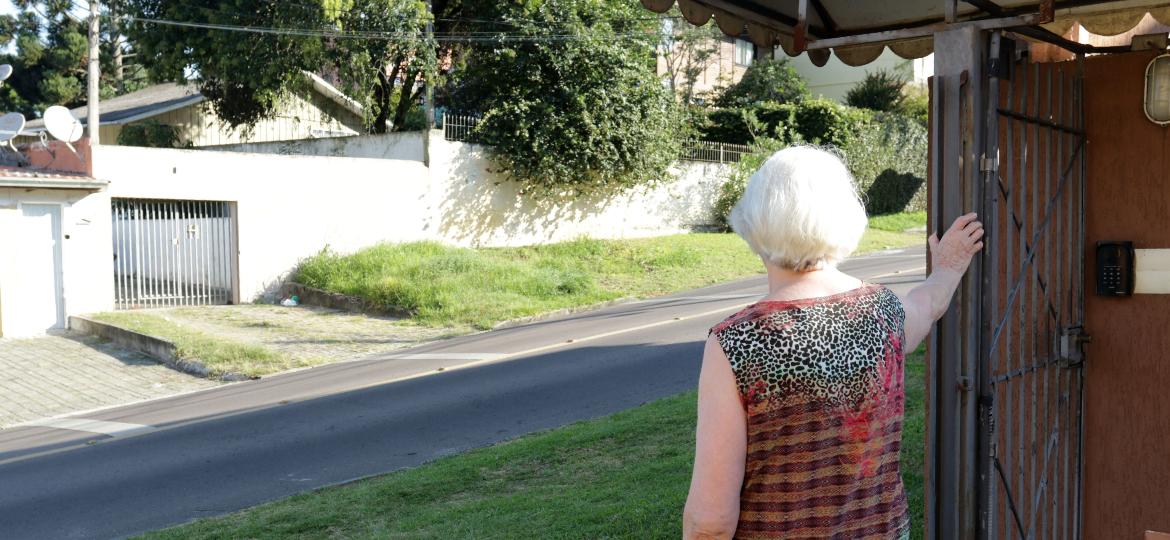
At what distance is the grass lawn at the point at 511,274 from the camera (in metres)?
17.5

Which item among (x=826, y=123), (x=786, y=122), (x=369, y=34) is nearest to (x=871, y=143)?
(x=826, y=123)

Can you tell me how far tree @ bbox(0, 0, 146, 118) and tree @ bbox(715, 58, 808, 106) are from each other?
23.4 metres

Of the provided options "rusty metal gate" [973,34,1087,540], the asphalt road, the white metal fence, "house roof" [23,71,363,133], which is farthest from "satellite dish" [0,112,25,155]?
"rusty metal gate" [973,34,1087,540]

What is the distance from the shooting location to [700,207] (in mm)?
27859

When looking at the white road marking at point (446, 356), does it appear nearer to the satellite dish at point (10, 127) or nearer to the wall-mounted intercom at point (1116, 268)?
the satellite dish at point (10, 127)

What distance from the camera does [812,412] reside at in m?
2.25

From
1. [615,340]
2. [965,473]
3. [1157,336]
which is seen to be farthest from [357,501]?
Answer: [615,340]

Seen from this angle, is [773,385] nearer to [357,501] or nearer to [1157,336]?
[1157,336]

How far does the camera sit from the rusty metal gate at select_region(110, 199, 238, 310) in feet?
56.9

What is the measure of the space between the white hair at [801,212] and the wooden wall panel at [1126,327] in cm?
203

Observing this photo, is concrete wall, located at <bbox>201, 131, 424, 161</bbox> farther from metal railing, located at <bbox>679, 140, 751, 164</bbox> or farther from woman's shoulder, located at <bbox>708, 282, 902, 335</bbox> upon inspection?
woman's shoulder, located at <bbox>708, 282, 902, 335</bbox>

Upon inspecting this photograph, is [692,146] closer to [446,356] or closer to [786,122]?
[786,122]

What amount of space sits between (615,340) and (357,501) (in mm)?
7424

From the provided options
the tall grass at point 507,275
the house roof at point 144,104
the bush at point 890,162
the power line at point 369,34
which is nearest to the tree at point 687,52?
the bush at point 890,162
